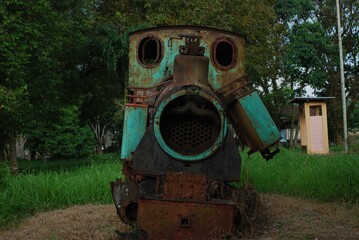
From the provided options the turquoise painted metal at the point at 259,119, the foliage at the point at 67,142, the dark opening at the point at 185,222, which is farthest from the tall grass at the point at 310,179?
the foliage at the point at 67,142

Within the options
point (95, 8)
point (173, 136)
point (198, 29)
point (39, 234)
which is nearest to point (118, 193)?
point (173, 136)

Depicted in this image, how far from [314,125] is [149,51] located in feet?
37.8

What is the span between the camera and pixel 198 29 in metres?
5.24

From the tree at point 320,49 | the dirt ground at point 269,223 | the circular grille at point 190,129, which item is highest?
the tree at point 320,49

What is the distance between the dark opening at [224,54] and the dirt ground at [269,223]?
72.7 inches

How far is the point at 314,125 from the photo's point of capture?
15.8 metres

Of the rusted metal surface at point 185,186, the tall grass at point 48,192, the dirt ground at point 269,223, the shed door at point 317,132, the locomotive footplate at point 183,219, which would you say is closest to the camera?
the locomotive footplate at point 183,219

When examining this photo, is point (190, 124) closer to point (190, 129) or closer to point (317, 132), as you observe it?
point (190, 129)

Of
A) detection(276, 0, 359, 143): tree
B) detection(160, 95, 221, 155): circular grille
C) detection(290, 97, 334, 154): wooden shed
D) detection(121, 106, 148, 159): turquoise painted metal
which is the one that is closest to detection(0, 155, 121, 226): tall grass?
detection(121, 106, 148, 159): turquoise painted metal

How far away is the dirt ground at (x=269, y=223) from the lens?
15.7 feet

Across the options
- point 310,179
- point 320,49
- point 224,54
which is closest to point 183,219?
point 224,54

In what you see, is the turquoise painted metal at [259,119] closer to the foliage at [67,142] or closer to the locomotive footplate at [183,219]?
the locomotive footplate at [183,219]

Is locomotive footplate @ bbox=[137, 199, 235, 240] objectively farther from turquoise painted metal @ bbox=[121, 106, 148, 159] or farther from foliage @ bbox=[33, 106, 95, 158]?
foliage @ bbox=[33, 106, 95, 158]

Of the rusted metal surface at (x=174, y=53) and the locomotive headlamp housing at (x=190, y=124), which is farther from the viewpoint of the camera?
the rusted metal surface at (x=174, y=53)
